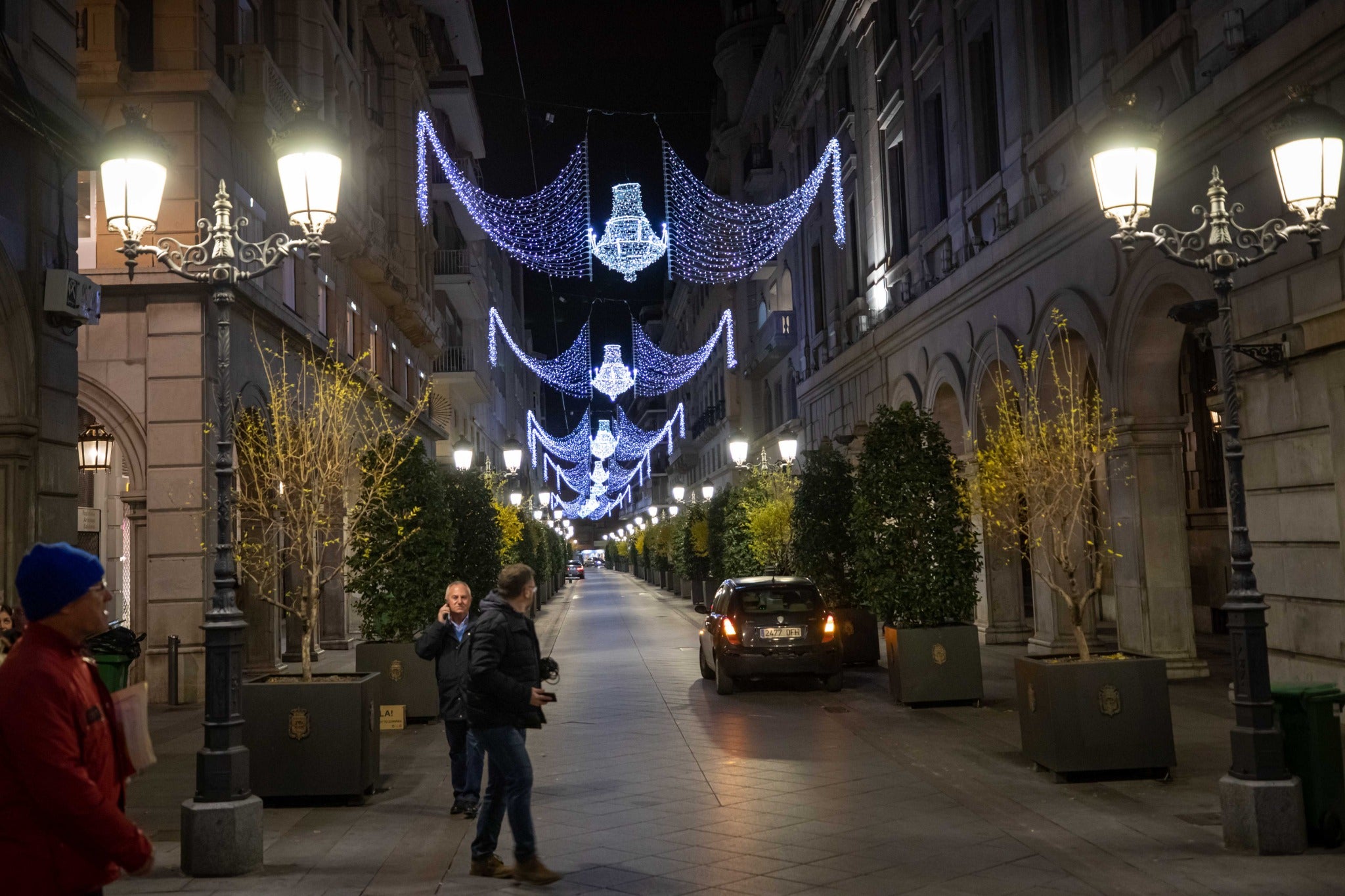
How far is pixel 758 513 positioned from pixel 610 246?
6.35 meters

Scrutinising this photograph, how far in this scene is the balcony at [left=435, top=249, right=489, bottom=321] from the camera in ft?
143

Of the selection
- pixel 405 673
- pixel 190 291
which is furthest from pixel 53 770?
pixel 190 291

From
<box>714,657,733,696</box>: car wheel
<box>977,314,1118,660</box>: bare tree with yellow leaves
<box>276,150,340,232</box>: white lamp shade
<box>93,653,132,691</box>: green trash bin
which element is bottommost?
<box>714,657,733,696</box>: car wheel

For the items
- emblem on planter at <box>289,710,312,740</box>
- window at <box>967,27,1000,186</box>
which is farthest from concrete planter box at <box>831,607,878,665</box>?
emblem on planter at <box>289,710,312,740</box>

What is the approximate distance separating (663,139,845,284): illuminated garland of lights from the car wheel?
1385cm

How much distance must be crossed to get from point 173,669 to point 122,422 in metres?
3.48

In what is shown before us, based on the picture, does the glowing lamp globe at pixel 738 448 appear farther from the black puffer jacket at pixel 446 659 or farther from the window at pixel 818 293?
the black puffer jacket at pixel 446 659

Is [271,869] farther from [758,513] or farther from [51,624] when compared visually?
[758,513]

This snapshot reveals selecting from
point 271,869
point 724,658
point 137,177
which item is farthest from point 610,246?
point 271,869

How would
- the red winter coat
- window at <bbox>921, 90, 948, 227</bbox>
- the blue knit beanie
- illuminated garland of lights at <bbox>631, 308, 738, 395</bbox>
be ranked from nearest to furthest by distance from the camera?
the red winter coat < the blue knit beanie < window at <bbox>921, 90, 948, 227</bbox> < illuminated garland of lights at <bbox>631, 308, 738, 395</bbox>

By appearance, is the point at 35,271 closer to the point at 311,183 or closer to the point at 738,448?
the point at 311,183

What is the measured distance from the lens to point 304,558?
11734 mm

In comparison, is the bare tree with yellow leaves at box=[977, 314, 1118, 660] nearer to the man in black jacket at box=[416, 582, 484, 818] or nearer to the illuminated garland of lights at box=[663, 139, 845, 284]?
the man in black jacket at box=[416, 582, 484, 818]

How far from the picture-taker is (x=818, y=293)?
3897 cm
